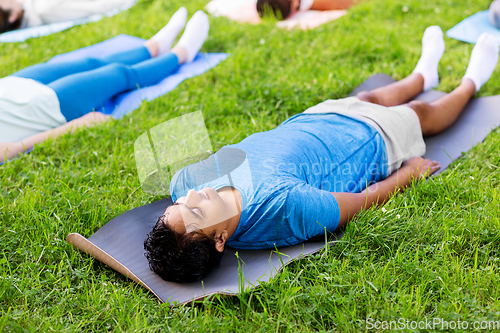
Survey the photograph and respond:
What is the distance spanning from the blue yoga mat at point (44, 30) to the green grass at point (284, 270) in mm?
2937

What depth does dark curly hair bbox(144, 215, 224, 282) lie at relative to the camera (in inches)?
68.3

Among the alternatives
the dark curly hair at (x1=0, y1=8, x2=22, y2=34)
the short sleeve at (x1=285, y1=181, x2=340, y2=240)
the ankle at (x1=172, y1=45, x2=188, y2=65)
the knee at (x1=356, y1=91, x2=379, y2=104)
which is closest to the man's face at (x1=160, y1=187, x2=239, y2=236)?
the short sleeve at (x1=285, y1=181, x2=340, y2=240)

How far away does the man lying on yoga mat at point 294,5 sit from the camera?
5.25 metres

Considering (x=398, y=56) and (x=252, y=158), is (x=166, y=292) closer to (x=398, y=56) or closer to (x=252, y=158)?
(x=252, y=158)

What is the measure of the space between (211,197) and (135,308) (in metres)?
0.60

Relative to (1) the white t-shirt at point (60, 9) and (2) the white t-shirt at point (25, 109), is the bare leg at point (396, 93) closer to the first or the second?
(2) the white t-shirt at point (25, 109)

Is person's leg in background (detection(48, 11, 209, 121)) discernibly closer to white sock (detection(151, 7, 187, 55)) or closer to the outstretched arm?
the outstretched arm

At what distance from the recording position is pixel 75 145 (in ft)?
9.59

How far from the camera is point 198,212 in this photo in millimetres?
1750

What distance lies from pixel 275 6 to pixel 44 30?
3.27 m

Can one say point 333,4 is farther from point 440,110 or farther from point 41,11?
point 41,11

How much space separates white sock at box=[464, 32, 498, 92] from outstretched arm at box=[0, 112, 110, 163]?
316 centimetres

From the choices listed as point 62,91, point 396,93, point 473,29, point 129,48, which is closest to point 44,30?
point 129,48

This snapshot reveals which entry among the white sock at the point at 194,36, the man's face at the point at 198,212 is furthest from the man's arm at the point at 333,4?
the man's face at the point at 198,212
